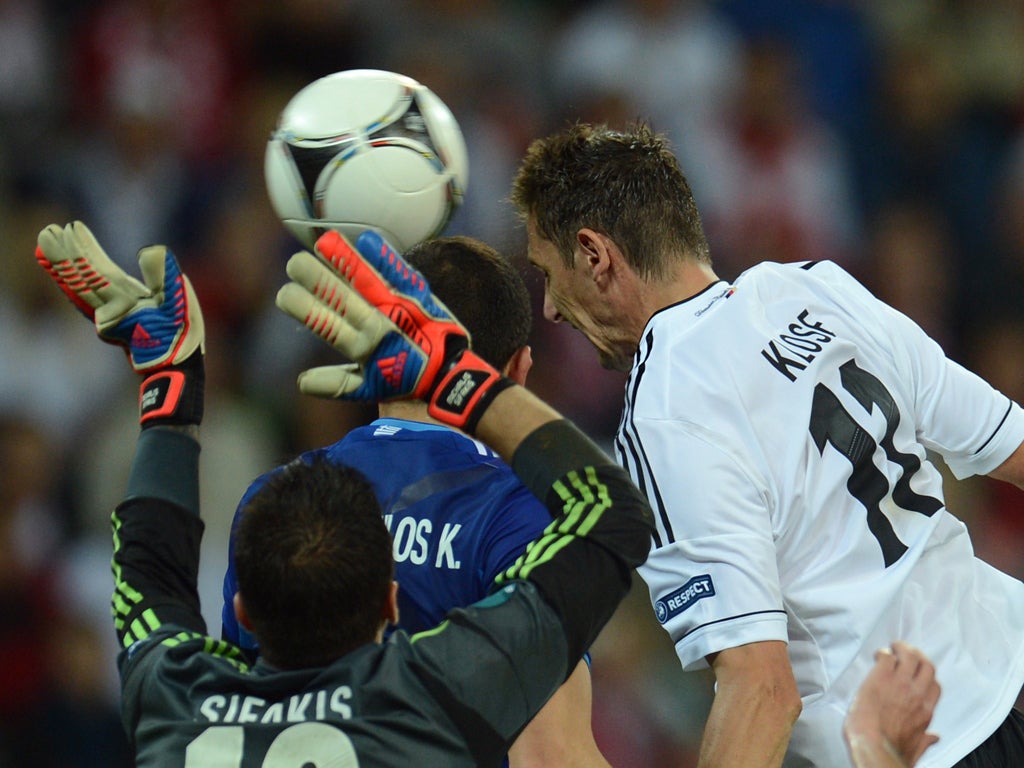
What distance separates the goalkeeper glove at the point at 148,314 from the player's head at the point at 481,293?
623 mm

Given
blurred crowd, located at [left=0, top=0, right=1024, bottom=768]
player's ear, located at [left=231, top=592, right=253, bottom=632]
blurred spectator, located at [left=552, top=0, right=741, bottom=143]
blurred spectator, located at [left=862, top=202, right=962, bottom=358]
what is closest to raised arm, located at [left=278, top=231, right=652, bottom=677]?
player's ear, located at [left=231, top=592, right=253, bottom=632]

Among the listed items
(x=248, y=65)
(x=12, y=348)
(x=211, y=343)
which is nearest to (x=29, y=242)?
(x=12, y=348)

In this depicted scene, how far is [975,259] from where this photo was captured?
8.43 meters

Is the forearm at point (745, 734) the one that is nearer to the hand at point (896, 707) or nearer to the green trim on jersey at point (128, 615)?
the hand at point (896, 707)

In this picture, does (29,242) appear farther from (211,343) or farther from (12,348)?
(211,343)

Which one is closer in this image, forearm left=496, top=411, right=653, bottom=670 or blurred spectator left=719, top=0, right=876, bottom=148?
forearm left=496, top=411, right=653, bottom=670

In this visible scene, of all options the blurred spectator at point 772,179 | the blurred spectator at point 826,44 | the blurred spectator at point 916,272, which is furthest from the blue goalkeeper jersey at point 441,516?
the blurred spectator at point 826,44

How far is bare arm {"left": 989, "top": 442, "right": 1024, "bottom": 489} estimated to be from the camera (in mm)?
3701

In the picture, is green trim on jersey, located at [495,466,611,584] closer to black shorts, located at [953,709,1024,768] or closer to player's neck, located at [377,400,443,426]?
player's neck, located at [377,400,443,426]

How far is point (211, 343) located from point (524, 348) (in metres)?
4.47

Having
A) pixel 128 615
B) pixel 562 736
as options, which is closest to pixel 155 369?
pixel 128 615

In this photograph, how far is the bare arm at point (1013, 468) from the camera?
3701mm

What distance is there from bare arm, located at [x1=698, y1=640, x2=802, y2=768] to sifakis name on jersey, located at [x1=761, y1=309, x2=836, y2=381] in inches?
25.3

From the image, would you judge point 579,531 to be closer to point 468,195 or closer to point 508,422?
point 508,422
